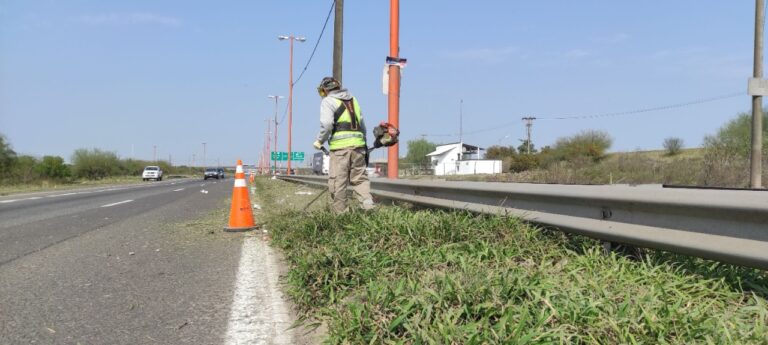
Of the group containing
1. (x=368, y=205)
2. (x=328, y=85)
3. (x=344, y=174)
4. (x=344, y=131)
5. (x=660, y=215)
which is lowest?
(x=368, y=205)

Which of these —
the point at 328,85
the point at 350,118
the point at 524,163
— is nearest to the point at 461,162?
the point at 524,163

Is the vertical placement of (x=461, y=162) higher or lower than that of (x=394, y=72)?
lower

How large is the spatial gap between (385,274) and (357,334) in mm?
853

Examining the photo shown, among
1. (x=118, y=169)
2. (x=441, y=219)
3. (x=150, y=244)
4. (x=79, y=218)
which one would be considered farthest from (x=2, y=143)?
(x=441, y=219)

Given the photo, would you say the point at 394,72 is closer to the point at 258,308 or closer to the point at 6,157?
the point at 258,308

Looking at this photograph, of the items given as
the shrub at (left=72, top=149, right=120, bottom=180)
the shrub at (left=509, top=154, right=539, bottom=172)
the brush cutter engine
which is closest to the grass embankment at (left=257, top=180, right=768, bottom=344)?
the brush cutter engine

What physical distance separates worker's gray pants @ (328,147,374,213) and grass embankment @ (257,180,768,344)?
1858 millimetres

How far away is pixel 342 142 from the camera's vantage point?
19.1ft

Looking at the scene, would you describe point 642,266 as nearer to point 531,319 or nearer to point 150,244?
point 531,319

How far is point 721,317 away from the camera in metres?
2.09

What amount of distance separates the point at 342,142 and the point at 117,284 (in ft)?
9.27

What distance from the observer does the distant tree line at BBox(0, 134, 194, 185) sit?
1426 inches

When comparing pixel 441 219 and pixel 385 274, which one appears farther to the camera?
pixel 441 219

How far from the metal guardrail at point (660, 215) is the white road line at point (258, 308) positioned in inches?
74.9
